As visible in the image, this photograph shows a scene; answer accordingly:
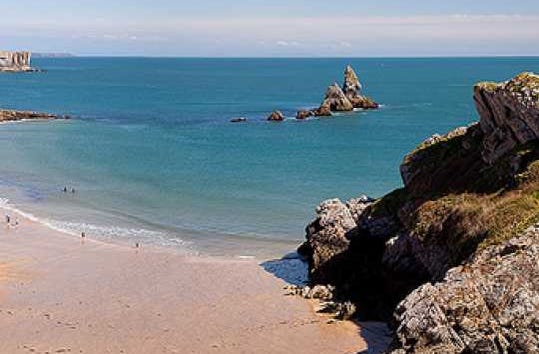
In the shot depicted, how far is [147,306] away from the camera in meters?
34.1

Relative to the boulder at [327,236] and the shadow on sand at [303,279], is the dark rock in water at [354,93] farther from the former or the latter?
the boulder at [327,236]

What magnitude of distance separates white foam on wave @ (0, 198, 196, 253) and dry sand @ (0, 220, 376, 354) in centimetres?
229

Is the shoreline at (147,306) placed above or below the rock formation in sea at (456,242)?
below

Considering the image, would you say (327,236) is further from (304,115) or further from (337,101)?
(337,101)

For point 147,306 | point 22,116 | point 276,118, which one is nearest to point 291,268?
point 147,306

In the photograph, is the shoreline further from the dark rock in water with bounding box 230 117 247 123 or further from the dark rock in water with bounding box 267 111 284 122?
the dark rock in water with bounding box 267 111 284 122

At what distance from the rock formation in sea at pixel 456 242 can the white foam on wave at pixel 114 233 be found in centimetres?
955

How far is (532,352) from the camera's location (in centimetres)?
2053

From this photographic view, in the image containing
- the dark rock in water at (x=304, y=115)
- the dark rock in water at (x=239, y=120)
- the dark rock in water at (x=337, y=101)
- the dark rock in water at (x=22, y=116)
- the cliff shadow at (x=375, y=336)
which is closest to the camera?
the cliff shadow at (x=375, y=336)

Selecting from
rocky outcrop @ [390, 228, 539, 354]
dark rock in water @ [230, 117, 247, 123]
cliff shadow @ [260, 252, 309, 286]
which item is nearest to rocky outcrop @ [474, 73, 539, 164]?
rocky outcrop @ [390, 228, 539, 354]

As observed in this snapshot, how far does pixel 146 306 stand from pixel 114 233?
1599 centimetres

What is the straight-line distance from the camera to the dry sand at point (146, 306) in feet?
96.1

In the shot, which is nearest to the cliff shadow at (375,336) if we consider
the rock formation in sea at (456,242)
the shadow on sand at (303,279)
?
the shadow on sand at (303,279)

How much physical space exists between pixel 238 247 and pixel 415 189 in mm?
13165
